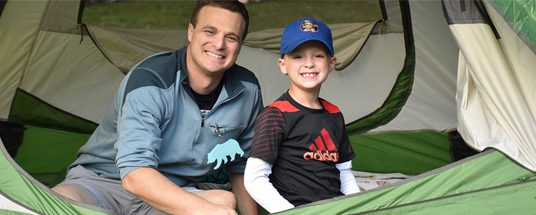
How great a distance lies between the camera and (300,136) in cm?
242

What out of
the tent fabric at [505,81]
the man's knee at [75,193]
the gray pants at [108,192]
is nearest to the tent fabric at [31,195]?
the man's knee at [75,193]

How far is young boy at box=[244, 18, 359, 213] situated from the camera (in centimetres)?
236

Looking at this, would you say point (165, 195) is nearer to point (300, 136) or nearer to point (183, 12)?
point (300, 136)

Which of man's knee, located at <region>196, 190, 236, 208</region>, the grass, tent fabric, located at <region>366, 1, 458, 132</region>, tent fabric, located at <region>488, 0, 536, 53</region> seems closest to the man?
man's knee, located at <region>196, 190, 236, 208</region>

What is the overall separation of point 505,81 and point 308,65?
0.57 m

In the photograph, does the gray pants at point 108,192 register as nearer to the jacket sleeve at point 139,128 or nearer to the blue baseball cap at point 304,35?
the jacket sleeve at point 139,128

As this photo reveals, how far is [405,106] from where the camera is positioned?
3926 mm

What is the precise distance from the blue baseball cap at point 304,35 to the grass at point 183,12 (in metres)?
2.92

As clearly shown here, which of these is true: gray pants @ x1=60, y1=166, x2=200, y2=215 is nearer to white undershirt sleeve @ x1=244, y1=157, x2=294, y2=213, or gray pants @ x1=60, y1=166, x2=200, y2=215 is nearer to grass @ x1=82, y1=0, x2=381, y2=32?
white undershirt sleeve @ x1=244, y1=157, x2=294, y2=213

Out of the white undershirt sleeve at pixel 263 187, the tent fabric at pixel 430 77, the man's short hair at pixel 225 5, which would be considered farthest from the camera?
the tent fabric at pixel 430 77

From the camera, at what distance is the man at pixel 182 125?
2383 mm

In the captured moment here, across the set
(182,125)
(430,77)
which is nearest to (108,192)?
(182,125)

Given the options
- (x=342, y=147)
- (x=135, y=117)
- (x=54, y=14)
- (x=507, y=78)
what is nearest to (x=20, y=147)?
(x=54, y=14)

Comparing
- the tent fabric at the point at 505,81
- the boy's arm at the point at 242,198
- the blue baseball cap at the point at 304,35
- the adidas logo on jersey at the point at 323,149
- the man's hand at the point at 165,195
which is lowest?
the boy's arm at the point at 242,198
